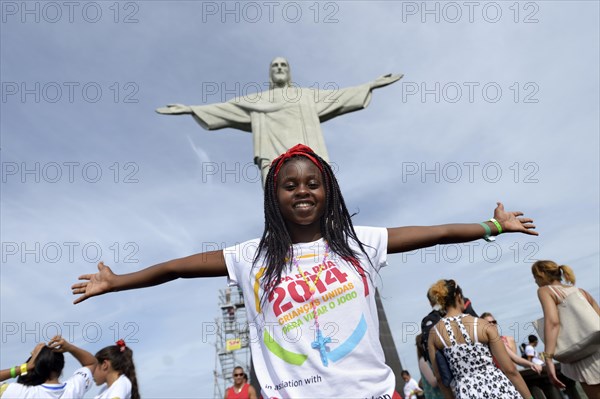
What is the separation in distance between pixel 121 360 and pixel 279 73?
671 cm

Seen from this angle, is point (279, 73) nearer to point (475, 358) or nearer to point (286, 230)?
point (475, 358)

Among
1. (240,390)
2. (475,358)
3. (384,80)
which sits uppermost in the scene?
(384,80)

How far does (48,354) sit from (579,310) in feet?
12.6

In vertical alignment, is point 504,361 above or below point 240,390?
above

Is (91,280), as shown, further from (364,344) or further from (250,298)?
(364,344)

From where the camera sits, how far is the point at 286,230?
6.51 ft

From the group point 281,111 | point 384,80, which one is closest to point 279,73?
point 281,111

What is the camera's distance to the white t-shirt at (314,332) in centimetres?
162

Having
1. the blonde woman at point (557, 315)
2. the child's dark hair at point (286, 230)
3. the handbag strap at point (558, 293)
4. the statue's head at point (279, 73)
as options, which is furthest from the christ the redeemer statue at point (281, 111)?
the child's dark hair at point (286, 230)

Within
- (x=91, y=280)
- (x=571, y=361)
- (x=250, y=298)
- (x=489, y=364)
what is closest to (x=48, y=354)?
(x=91, y=280)

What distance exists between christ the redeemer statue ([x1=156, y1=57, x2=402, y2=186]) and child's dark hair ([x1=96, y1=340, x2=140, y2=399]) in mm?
4837

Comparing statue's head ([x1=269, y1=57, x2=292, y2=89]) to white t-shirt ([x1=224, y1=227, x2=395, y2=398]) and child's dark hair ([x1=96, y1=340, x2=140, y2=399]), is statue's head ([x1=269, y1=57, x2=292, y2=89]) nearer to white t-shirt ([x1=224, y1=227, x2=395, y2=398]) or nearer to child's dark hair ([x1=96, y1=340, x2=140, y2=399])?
child's dark hair ([x1=96, y1=340, x2=140, y2=399])

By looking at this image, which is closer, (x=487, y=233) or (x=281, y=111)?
(x=487, y=233)

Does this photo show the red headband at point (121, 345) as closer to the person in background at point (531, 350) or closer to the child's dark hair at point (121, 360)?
the child's dark hair at point (121, 360)
